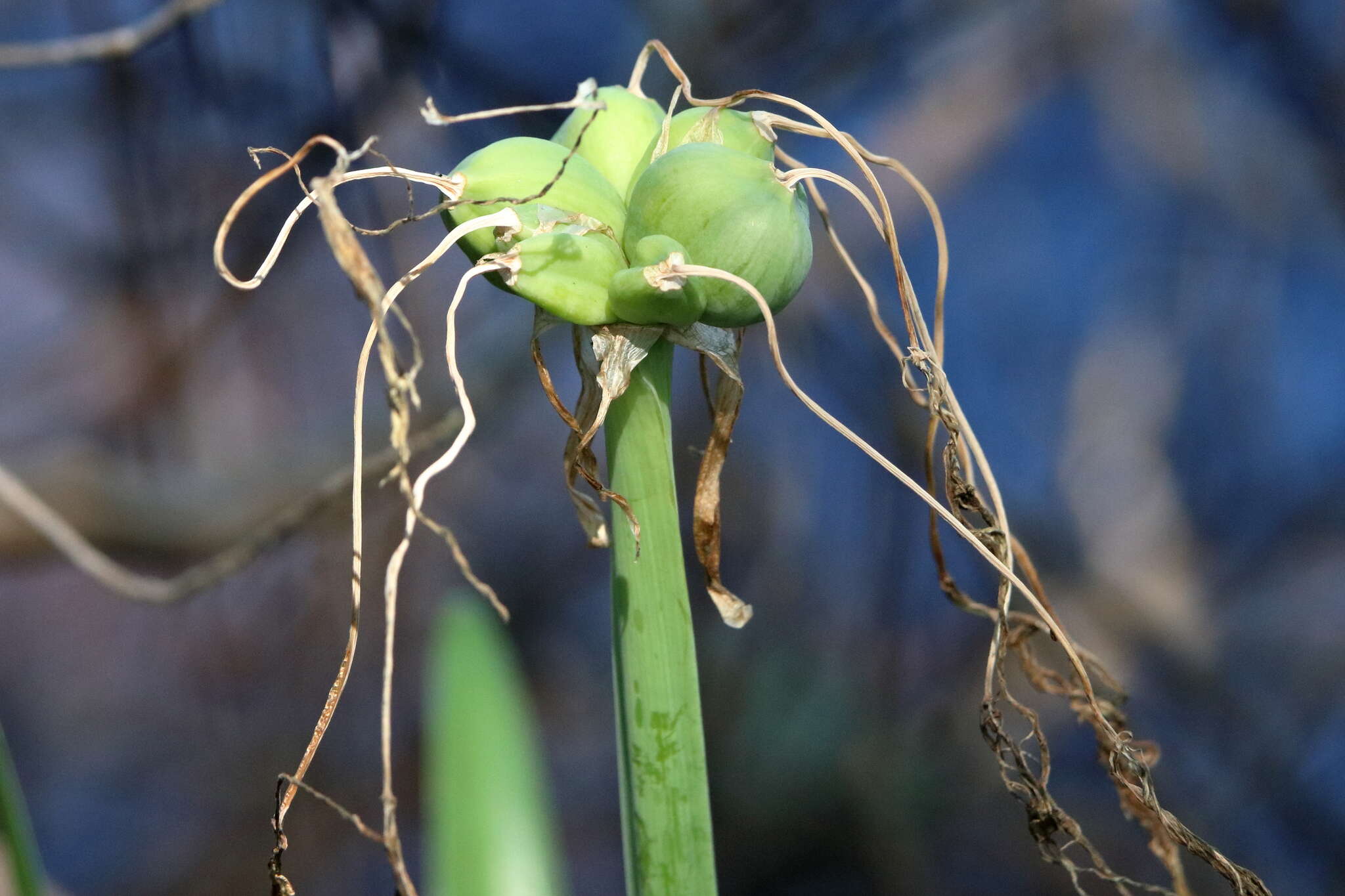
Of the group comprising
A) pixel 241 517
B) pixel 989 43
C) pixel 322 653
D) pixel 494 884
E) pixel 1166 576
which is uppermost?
pixel 989 43

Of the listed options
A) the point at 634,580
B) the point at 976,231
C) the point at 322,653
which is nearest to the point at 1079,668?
the point at 634,580

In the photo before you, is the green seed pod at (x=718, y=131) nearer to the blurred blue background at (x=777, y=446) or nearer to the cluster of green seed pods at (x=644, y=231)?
the cluster of green seed pods at (x=644, y=231)

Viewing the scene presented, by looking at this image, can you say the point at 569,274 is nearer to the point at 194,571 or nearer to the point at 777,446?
the point at 194,571

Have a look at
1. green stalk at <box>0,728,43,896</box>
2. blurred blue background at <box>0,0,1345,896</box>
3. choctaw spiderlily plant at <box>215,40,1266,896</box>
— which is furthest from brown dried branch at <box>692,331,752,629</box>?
blurred blue background at <box>0,0,1345,896</box>

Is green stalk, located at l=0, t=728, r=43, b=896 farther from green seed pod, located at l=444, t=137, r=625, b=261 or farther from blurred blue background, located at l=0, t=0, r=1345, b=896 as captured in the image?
blurred blue background, located at l=0, t=0, r=1345, b=896

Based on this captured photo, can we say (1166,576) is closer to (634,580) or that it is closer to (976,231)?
A: (976,231)

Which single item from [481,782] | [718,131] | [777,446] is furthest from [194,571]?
[777,446]
